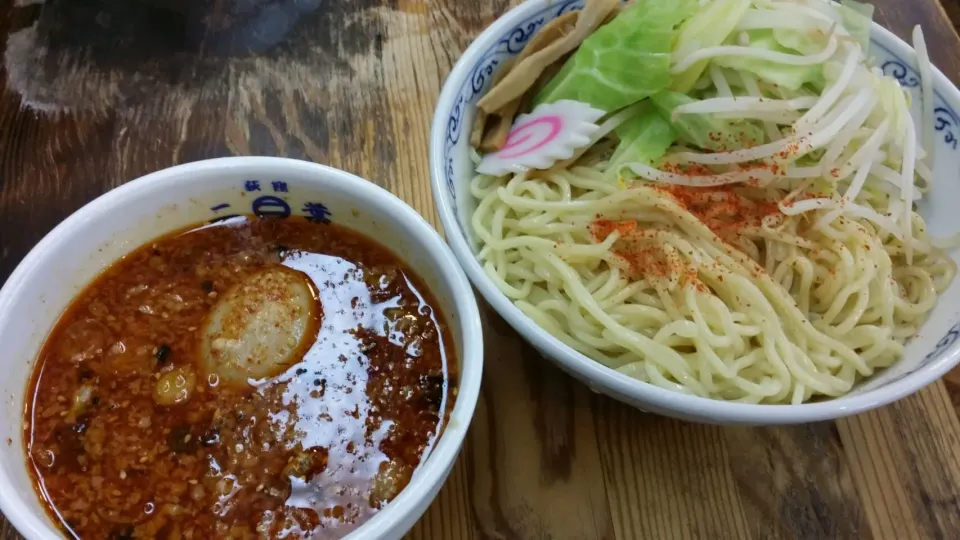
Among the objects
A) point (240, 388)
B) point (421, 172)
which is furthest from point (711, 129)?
point (240, 388)

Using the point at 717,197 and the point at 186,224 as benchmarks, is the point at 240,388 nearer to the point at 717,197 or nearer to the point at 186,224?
the point at 186,224

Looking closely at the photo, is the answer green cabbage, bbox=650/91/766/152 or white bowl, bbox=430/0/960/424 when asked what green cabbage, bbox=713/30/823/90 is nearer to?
green cabbage, bbox=650/91/766/152

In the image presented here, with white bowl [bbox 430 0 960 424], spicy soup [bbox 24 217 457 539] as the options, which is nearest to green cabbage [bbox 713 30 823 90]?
white bowl [bbox 430 0 960 424]

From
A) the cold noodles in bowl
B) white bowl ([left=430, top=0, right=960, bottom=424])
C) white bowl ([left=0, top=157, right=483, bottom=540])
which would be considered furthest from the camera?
the cold noodles in bowl

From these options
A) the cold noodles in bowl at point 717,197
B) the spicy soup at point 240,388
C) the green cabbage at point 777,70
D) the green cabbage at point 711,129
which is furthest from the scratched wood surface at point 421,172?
the green cabbage at point 777,70

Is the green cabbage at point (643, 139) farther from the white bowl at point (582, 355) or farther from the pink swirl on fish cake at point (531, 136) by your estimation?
the white bowl at point (582, 355)

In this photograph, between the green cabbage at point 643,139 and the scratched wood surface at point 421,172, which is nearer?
the scratched wood surface at point 421,172
